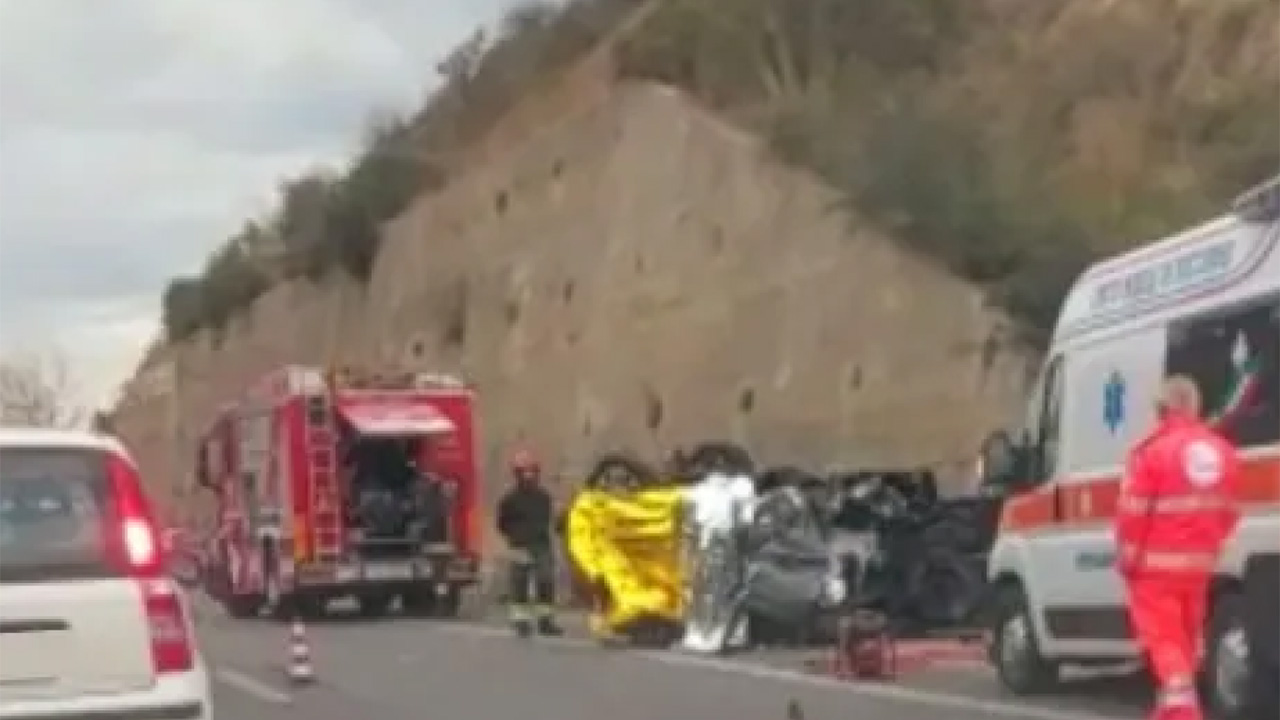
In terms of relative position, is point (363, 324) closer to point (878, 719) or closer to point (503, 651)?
point (503, 651)

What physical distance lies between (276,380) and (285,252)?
44.2 m

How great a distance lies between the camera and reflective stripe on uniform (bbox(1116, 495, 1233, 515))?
13.9 meters

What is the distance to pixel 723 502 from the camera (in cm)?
2583

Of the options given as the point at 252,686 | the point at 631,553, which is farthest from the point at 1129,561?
the point at 631,553

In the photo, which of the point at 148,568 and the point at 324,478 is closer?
the point at 148,568

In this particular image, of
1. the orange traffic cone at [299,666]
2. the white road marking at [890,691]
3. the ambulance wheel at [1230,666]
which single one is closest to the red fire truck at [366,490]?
the white road marking at [890,691]

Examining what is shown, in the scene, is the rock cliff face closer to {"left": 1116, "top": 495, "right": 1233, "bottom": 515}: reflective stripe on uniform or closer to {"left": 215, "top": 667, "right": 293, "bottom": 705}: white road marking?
{"left": 215, "top": 667, "right": 293, "bottom": 705}: white road marking

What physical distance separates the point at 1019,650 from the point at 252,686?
21.1 feet

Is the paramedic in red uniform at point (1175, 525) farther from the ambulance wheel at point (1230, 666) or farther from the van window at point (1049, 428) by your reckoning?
the van window at point (1049, 428)

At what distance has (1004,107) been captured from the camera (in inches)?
1923

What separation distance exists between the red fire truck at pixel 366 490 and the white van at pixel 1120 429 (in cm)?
1535

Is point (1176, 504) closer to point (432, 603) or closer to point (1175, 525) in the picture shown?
point (1175, 525)

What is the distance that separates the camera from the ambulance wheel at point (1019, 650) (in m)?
19.1

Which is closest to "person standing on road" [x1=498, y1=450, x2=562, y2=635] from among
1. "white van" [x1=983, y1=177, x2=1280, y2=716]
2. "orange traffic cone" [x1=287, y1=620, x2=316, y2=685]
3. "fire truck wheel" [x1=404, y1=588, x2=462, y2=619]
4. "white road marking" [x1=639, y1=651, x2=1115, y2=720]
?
"white road marking" [x1=639, y1=651, x2=1115, y2=720]
